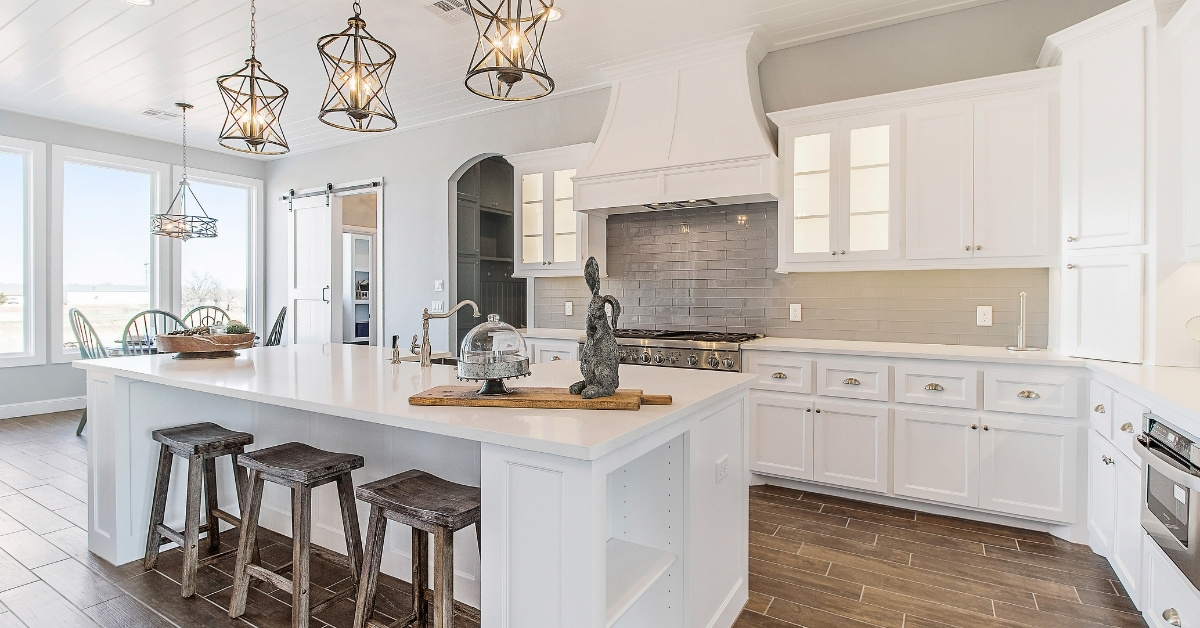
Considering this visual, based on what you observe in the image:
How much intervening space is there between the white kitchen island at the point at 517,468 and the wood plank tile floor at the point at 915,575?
0.29 metres

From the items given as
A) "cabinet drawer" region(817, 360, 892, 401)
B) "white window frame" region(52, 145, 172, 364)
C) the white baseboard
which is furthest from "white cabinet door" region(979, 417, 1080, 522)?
the white baseboard

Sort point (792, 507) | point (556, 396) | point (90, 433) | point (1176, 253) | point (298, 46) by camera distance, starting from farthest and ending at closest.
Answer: point (298, 46) → point (792, 507) → point (90, 433) → point (1176, 253) → point (556, 396)

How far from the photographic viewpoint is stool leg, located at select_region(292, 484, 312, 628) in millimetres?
2072

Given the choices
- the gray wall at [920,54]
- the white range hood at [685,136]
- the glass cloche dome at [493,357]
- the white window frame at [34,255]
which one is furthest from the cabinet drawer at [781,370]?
the white window frame at [34,255]

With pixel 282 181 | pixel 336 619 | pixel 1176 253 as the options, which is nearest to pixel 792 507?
pixel 1176 253

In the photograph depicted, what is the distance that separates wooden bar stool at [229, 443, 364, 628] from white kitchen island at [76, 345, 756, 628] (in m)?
0.21

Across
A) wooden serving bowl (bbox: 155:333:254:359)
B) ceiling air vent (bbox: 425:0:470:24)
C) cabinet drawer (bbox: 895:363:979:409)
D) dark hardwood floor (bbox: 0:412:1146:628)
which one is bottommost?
dark hardwood floor (bbox: 0:412:1146:628)

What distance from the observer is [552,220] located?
4809 mm

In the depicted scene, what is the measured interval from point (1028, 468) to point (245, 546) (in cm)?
354

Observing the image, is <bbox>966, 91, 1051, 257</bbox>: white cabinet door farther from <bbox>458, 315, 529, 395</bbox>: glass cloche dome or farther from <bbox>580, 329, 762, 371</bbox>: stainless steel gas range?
<bbox>458, 315, 529, 395</bbox>: glass cloche dome

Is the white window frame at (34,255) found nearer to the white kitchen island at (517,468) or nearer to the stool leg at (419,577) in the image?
the white kitchen island at (517,468)

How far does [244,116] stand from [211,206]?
4.89 meters

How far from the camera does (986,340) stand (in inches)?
139

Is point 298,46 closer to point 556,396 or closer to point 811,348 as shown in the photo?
point 556,396
